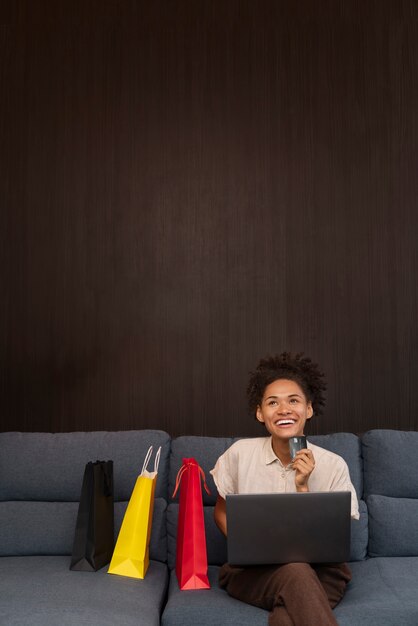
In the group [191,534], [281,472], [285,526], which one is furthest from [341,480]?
[191,534]

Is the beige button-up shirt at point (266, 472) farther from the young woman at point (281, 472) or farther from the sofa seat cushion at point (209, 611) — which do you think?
the sofa seat cushion at point (209, 611)

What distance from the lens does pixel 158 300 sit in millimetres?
3570

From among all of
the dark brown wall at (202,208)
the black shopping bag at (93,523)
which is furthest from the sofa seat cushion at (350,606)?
the dark brown wall at (202,208)

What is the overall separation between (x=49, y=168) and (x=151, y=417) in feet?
4.13

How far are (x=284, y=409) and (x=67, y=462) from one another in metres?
0.84

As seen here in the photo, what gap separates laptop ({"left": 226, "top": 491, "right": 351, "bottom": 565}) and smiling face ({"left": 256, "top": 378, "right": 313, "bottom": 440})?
0.34m

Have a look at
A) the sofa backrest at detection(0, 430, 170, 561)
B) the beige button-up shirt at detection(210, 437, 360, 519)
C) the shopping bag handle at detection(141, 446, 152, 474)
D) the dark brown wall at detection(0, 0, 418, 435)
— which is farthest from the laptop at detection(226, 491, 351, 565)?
the dark brown wall at detection(0, 0, 418, 435)

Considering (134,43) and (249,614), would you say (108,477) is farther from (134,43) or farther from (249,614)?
(134,43)

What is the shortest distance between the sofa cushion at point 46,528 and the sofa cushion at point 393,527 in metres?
0.75

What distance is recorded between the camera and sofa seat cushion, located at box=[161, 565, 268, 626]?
2.19 m

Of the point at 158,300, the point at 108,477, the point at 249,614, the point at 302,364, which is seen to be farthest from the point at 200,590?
the point at 158,300

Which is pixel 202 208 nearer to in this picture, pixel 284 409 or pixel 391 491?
pixel 284 409

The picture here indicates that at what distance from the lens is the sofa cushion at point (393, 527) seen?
2717mm

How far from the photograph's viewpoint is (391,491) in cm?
281
